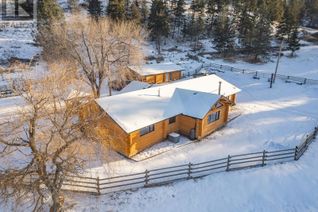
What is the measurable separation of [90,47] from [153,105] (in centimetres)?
860

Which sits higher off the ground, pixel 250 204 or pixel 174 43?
→ pixel 174 43

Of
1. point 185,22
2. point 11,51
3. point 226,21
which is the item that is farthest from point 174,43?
point 11,51

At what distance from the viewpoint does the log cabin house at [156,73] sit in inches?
1379

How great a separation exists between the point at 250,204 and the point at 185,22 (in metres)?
51.3

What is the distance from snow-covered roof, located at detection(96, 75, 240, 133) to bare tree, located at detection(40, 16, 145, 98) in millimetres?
4729

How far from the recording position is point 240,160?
1909 centimetres

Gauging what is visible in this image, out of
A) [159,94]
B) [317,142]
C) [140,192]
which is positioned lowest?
[140,192]

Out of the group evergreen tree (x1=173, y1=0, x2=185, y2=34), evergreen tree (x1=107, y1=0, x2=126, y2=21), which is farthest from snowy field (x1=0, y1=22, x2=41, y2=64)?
evergreen tree (x1=173, y1=0, x2=185, y2=34)

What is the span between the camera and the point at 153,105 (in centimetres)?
2275

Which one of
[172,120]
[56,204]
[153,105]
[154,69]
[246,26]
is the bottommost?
[56,204]

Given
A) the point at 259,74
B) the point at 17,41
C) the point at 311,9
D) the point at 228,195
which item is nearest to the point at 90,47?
the point at 228,195

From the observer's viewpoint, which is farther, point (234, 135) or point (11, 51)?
point (11, 51)

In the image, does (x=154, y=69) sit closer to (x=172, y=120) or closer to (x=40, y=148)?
(x=172, y=120)

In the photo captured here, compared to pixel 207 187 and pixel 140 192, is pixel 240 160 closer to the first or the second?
pixel 207 187
